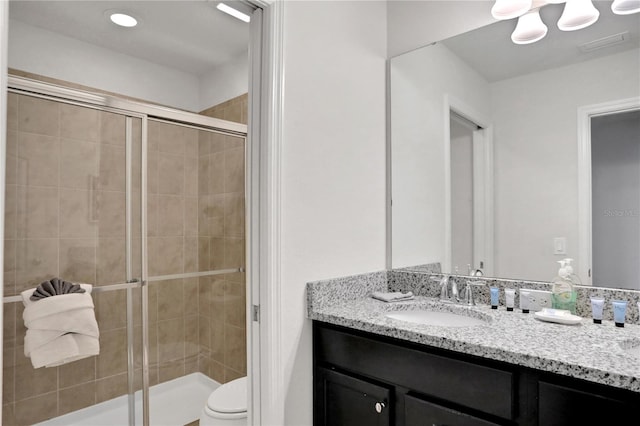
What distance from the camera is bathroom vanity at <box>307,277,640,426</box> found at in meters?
0.92

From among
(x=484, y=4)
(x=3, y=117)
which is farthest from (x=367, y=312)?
(x=484, y=4)

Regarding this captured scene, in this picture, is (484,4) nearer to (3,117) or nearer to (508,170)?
(508,170)

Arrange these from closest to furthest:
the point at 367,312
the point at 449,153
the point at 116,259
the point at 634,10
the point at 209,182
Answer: the point at 634,10, the point at 367,312, the point at 449,153, the point at 116,259, the point at 209,182

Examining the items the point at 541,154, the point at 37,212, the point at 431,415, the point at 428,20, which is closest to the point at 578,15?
the point at 541,154

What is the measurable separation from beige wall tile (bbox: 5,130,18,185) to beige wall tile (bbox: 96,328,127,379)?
0.95m

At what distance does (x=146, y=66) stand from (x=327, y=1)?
177cm

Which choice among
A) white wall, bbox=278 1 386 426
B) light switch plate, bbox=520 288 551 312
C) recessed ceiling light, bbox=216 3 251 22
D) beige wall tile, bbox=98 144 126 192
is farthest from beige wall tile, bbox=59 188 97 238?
light switch plate, bbox=520 288 551 312

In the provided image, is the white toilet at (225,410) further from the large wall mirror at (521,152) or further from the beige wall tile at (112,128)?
the beige wall tile at (112,128)

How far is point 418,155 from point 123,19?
6.28 feet

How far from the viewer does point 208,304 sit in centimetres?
271

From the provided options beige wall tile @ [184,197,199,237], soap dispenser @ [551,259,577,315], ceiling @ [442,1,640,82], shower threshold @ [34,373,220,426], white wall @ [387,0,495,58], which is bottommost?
shower threshold @ [34,373,220,426]

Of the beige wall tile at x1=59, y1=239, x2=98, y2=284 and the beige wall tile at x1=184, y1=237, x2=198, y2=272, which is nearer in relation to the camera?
the beige wall tile at x1=59, y1=239, x2=98, y2=284

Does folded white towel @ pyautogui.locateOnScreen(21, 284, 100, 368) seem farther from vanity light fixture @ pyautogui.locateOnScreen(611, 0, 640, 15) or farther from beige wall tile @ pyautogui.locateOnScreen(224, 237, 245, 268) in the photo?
vanity light fixture @ pyautogui.locateOnScreen(611, 0, 640, 15)

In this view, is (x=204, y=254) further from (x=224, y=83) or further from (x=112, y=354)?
(x=224, y=83)
